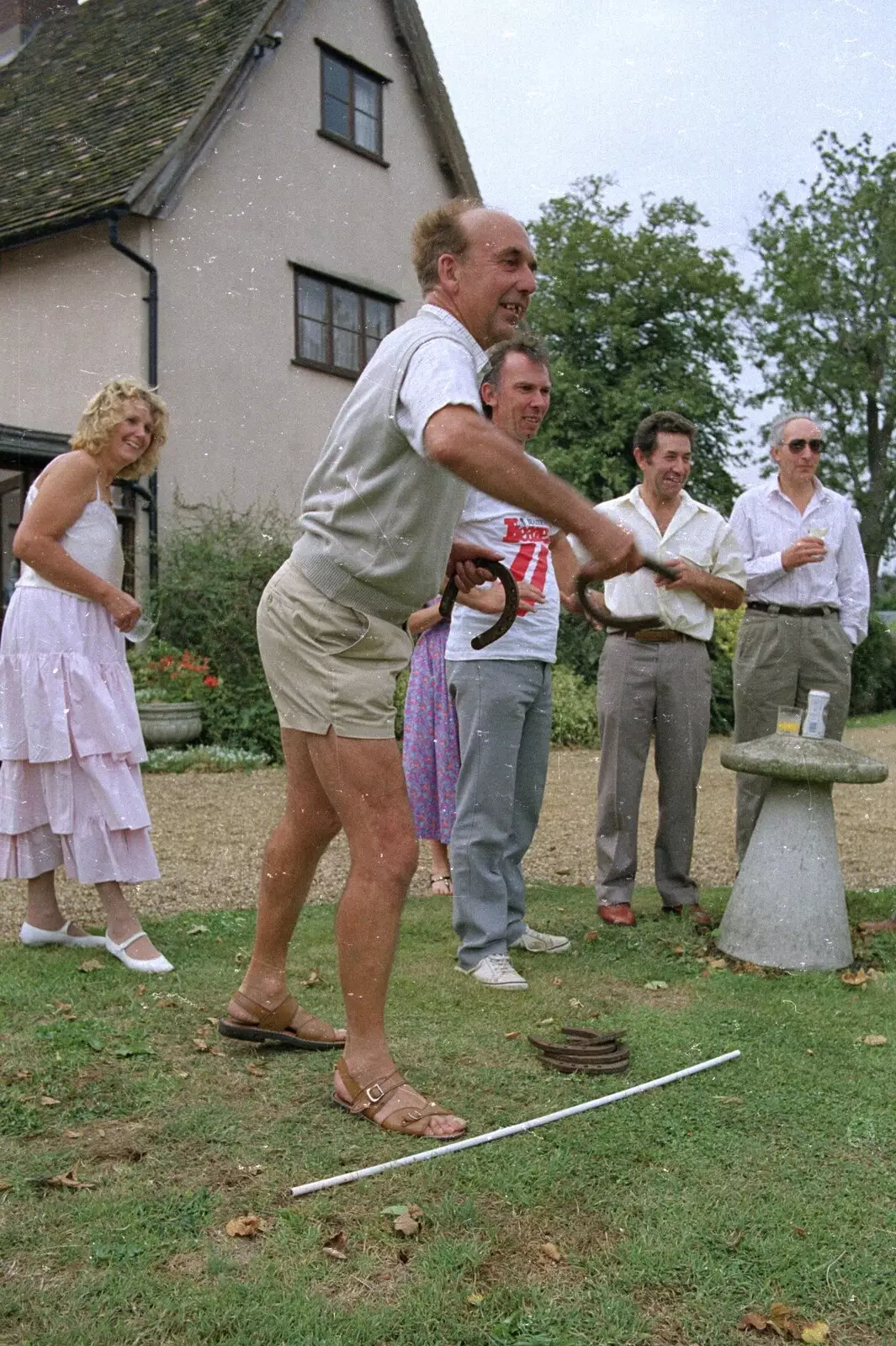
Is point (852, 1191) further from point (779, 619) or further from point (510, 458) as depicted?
point (779, 619)

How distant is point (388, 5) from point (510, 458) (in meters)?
16.6

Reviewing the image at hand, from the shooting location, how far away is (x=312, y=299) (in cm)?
1596

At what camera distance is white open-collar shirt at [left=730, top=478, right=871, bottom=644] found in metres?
6.06

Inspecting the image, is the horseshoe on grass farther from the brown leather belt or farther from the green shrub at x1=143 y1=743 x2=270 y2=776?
the green shrub at x1=143 y1=743 x2=270 y2=776

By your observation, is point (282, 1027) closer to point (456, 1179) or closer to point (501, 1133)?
point (501, 1133)

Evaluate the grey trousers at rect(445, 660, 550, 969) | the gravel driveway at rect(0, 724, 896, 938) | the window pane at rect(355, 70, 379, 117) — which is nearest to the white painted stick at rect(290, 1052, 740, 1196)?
the grey trousers at rect(445, 660, 550, 969)

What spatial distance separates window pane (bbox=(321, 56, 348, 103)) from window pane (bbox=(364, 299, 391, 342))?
2535 millimetres

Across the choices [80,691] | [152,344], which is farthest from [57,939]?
[152,344]

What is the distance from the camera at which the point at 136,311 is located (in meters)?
13.7

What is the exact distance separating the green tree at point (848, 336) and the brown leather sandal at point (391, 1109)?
34.4 meters

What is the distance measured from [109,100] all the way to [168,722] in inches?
351

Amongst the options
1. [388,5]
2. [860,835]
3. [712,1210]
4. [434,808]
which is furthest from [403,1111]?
[388,5]

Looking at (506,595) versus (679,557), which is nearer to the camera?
(506,595)

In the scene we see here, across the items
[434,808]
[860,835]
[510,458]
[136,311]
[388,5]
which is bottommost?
[860,835]
